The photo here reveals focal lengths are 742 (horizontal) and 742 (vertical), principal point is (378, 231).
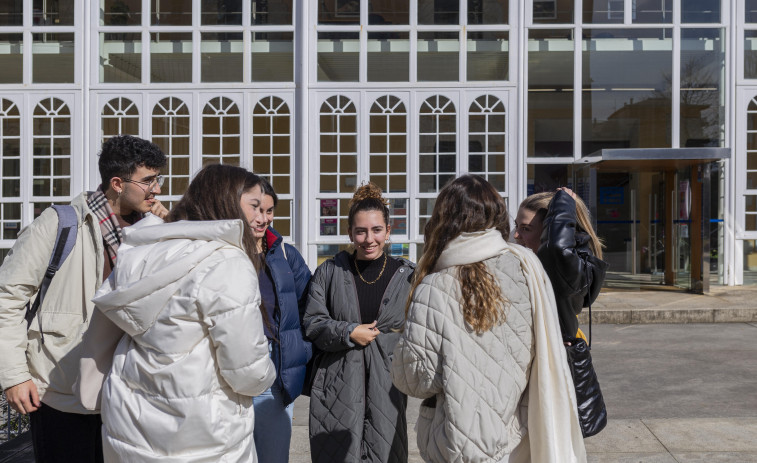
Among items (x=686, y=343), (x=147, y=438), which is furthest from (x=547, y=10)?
(x=147, y=438)

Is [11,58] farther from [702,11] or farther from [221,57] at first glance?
[702,11]

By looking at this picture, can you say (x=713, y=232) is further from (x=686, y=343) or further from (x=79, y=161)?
(x=79, y=161)

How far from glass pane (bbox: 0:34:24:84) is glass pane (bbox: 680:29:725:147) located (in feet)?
35.6

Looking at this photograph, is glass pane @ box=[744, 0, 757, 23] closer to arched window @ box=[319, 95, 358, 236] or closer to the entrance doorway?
the entrance doorway

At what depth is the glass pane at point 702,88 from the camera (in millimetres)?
12359

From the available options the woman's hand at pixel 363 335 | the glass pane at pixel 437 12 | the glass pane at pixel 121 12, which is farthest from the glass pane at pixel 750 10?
the woman's hand at pixel 363 335

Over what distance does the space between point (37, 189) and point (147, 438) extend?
1048cm

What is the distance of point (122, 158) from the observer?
11.0 feet

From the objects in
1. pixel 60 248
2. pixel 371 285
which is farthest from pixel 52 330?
pixel 371 285

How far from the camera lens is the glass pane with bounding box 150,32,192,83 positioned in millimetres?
11945

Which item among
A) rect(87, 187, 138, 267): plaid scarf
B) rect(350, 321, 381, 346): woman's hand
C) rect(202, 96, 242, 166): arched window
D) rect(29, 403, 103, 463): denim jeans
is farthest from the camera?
rect(202, 96, 242, 166): arched window

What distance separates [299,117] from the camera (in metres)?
11.9

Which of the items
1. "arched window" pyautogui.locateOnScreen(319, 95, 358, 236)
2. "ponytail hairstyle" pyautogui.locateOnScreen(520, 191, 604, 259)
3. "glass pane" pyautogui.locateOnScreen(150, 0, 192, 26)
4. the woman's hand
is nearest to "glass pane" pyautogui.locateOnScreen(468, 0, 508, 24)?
"arched window" pyautogui.locateOnScreen(319, 95, 358, 236)

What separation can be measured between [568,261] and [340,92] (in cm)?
914
